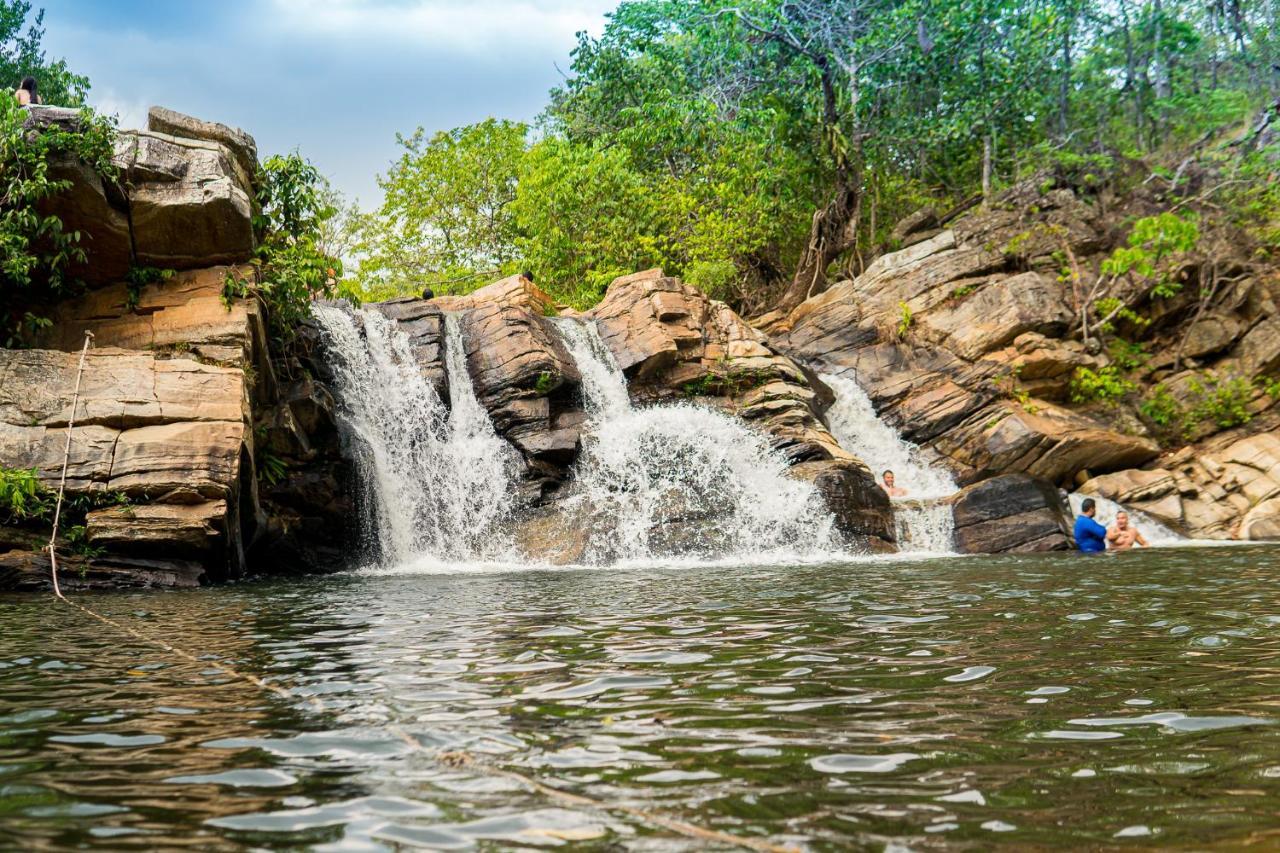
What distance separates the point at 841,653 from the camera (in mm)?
6398

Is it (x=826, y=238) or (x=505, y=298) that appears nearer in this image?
(x=505, y=298)

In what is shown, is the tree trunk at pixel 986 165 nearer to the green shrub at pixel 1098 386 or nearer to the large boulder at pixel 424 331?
the green shrub at pixel 1098 386

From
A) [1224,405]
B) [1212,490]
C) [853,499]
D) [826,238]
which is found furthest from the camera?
[826,238]

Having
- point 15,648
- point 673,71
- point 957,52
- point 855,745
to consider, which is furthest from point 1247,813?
point 673,71

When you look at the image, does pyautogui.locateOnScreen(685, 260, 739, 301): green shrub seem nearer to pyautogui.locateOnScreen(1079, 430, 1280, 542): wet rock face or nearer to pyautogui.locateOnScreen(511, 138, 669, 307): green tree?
pyautogui.locateOnScreen(511, 138, 669, 307): green tree

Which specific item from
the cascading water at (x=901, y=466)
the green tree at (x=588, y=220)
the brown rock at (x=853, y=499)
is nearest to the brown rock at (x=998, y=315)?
the cascading water at (x=901, y=466)

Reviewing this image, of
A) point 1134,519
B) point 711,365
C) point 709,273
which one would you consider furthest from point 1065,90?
point 711,365

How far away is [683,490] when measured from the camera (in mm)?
17844

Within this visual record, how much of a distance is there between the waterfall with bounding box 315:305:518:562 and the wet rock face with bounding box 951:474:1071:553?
28.4 feet

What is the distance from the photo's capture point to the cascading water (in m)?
19.2

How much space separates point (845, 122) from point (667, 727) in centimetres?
3087

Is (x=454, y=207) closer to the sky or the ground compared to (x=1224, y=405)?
closer to the sky

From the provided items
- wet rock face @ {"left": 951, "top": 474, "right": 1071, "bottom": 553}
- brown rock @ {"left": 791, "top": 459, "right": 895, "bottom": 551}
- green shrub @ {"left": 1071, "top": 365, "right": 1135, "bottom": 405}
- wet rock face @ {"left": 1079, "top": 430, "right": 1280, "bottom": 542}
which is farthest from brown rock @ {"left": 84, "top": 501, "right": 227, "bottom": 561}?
green shrub @ {"left": 1071, "top": 365, "right": 1135, "bottom": 405}

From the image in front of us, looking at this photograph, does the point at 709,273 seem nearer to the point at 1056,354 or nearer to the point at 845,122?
the point at 845,122
